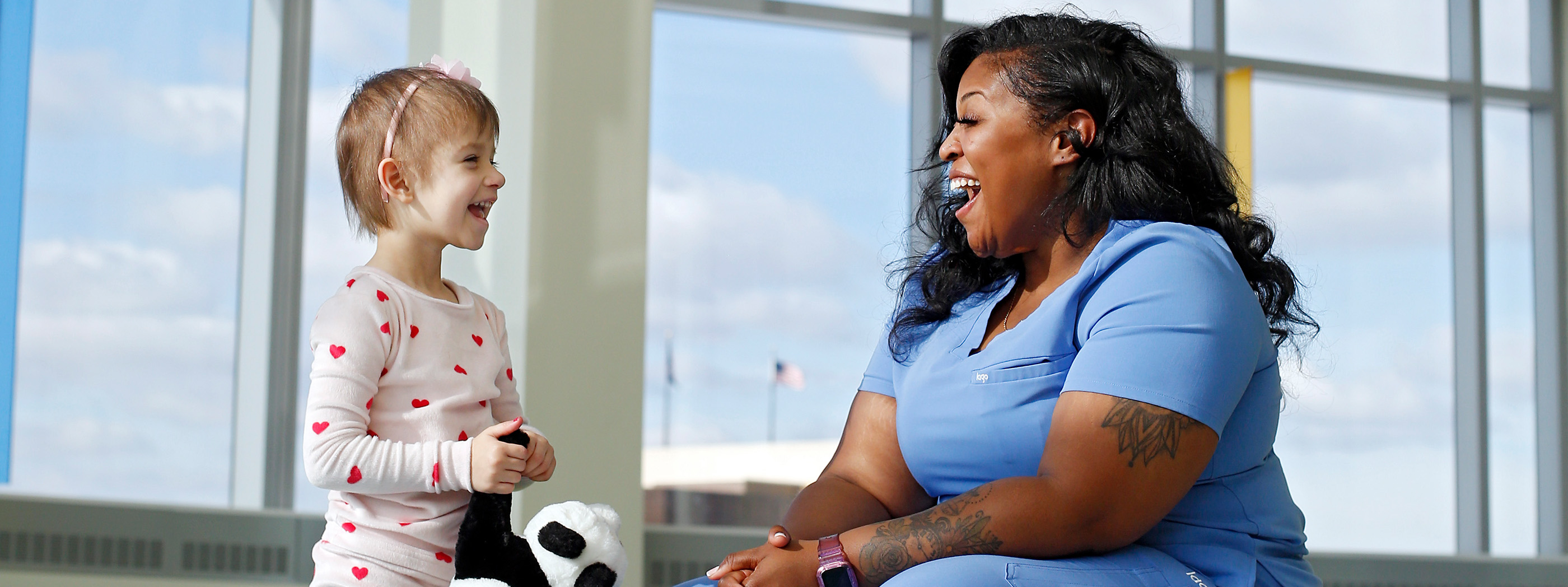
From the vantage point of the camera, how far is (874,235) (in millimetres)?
4242

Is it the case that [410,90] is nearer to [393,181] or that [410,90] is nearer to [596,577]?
[393,181]

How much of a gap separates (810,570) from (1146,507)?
375 millimetres

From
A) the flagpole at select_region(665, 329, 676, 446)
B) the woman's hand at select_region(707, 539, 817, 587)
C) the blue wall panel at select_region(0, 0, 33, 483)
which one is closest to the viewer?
the woman's hand at select_region(707, 539, 817, 587)

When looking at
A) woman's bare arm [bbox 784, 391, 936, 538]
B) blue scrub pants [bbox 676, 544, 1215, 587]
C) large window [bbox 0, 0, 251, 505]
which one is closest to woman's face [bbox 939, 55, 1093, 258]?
woman's bare arm [bbox 784, 391, 936, 538]

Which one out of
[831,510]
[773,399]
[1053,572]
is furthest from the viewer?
[773,399]

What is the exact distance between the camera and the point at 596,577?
46.6 inches

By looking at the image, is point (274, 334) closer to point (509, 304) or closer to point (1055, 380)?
point (509, 304)

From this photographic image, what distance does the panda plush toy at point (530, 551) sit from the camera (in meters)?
1.17

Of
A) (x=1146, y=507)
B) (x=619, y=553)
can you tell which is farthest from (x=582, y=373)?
(x=1146, y=507)

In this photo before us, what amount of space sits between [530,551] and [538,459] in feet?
0.33

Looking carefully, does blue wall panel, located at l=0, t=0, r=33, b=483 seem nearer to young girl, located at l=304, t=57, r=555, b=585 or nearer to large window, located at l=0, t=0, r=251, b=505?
large window, located at l=0, t=0, r=251, b=505

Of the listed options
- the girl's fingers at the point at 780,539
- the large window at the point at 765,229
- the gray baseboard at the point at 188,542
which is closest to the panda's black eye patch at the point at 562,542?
the girl's fingers at the point at 780,539

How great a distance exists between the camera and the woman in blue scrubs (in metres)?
1.20

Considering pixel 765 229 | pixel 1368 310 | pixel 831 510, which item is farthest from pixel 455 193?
pixel 1368 310
